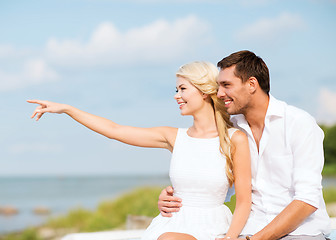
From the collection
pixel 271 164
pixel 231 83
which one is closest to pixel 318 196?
pixel 271 164

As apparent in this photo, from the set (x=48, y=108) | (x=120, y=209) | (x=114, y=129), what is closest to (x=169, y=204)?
(x=114, y=129)

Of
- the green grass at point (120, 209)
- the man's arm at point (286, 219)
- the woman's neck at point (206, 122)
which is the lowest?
the green grass at point (120, 209)

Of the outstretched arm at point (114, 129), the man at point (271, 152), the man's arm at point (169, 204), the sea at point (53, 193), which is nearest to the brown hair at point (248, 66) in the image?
the man at point (271, 152)

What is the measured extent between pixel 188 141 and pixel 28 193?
2526 centimetres

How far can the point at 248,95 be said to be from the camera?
2848 mm

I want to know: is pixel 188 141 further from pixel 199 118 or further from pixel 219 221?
pixel 219 221

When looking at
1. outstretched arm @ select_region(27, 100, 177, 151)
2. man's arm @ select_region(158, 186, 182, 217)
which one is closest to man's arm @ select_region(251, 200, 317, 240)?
man's arm @ select_region(158, 186, 182, 217)

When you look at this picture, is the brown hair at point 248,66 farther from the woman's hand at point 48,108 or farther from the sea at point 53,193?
the sea at point 53,193

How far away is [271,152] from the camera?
113 inches

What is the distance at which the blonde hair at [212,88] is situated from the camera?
2.86 m

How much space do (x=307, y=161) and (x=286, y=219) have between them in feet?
1.10

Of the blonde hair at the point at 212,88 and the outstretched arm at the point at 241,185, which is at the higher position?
the blonde hair at the point at 212,88

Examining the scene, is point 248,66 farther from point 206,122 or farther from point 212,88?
point 206,122

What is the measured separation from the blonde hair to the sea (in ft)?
50.6
